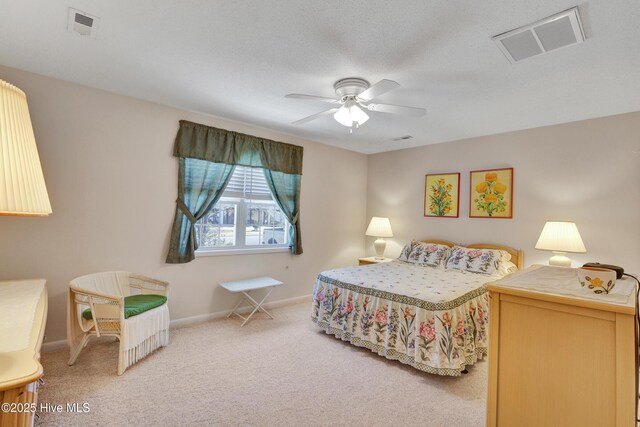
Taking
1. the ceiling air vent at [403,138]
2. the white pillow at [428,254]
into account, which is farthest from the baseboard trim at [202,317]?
the ceiling air vent at [403,138]

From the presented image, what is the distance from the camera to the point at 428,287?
3.00 m

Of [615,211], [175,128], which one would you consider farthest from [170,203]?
[615,211]

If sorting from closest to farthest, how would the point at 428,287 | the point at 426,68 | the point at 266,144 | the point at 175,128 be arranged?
the point at 426,68, the point at 428,287, the point at 175,128, the point at 266,144

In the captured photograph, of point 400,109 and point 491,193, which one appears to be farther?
point 491,193

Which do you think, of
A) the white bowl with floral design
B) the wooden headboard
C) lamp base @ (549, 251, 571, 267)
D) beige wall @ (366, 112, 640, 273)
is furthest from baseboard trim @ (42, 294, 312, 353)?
the white bowl with floral design

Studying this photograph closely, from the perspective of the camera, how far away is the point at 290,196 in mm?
4465

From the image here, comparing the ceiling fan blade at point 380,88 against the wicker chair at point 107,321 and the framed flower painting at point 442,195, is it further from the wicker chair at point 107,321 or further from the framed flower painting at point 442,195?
the framed flower painting at point 442,195

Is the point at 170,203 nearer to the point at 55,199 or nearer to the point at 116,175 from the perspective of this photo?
the point at 116,175

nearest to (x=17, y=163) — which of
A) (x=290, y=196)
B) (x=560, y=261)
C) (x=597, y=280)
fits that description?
(x=597, y=280)

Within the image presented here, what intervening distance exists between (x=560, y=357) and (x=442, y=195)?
3581mm

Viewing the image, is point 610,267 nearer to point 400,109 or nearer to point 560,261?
point 400,109

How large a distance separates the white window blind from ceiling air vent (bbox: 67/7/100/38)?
2095 millimetres

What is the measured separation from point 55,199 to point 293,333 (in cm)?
263

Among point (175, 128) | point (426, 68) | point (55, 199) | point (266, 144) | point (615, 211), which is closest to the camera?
point (426, 68)
